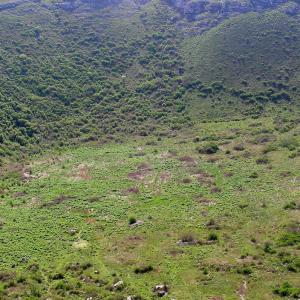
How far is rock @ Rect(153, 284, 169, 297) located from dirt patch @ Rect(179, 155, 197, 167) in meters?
28.0

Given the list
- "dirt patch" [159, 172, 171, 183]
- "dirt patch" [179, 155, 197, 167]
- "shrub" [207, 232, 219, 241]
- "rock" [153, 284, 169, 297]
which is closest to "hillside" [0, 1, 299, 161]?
"dirt patch" [179, 155, 197, 167]

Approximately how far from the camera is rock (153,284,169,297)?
→ 111 feet

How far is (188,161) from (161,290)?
1186 inches

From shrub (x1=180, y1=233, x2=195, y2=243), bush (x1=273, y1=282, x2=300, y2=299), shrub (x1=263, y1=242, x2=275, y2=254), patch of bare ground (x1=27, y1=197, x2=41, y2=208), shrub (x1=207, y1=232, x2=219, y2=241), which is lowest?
patch of bare ground (x1=27, y1=197, x2=41, y2=208)

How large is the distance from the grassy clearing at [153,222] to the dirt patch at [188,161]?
0.26 meters

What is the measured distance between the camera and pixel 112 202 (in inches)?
2008

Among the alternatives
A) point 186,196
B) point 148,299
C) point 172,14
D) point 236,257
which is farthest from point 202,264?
point 172,14

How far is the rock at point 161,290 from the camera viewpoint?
33.9 meters

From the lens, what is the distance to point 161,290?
34344 mm

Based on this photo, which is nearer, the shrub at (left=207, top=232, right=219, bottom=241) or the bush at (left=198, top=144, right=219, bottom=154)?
the shrub at (left=207, top=232, right=219, bottom=241)

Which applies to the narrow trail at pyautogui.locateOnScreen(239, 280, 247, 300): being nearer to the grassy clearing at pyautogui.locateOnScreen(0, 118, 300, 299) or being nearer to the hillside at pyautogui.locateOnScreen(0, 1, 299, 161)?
the grassy clearing at pyautogui.locateOnScreen(0, 118, 300, 299)

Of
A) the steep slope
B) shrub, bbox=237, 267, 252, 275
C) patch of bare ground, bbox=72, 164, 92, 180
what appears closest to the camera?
shrub, bbox=237, 267, 252, 275

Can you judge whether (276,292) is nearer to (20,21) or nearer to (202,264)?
(202,264)

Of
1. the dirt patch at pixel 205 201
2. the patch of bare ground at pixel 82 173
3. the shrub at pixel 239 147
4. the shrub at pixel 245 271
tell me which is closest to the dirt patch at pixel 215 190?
the dirt patch at pixel 205 201
